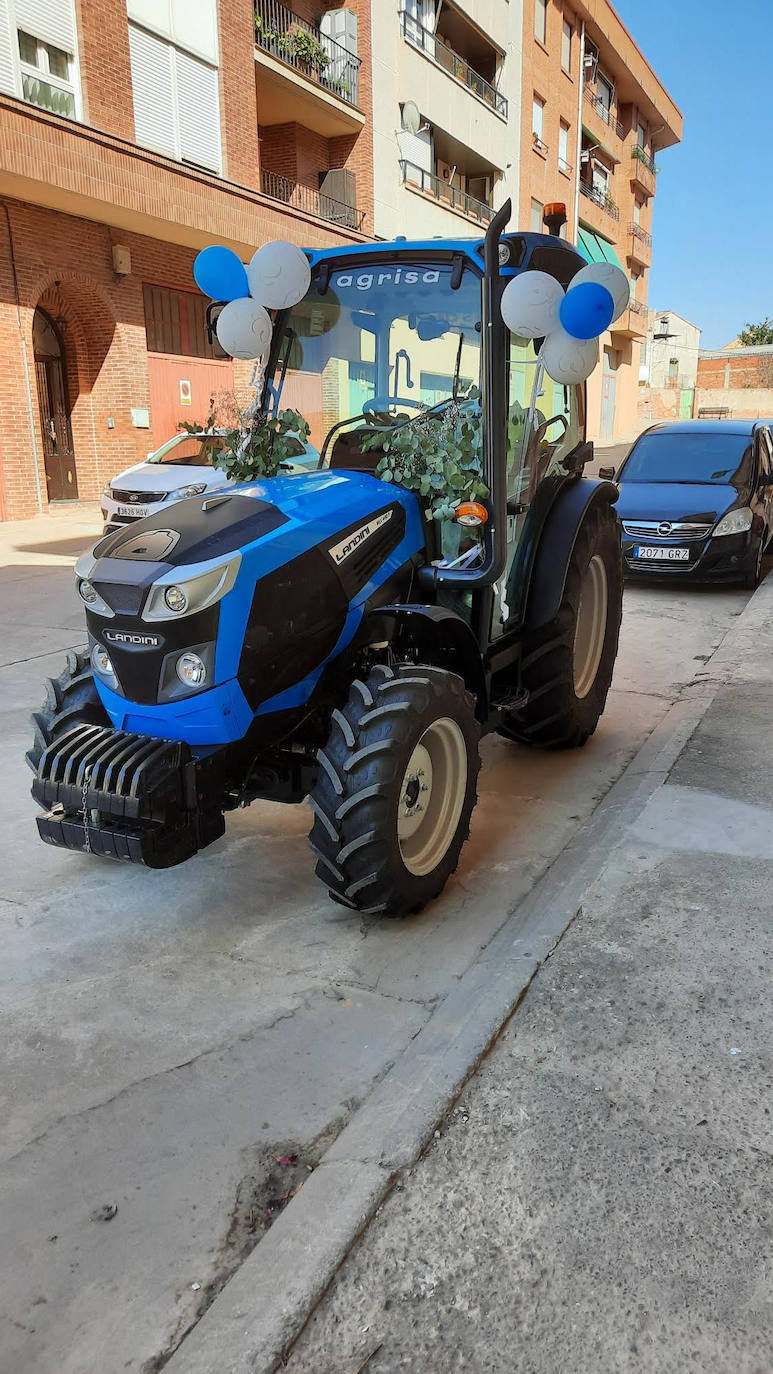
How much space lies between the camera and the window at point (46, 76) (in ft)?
45.2

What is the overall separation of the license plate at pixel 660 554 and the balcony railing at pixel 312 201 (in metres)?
14.6

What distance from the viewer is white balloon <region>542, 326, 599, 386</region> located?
383 cm

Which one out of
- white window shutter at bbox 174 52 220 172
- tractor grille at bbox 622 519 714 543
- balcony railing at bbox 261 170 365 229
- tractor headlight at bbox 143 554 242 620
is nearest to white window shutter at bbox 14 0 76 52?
white window shutter at bbox 174 52 220 172

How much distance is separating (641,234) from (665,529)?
41182 mm

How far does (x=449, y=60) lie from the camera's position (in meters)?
26.0

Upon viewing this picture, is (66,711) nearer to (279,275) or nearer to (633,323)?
(279,275)

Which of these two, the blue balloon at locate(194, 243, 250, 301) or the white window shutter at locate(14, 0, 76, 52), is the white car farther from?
the blue balloon at locate(194, 243, 250, 301)

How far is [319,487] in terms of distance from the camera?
3.53m

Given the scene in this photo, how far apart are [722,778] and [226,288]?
123 inches

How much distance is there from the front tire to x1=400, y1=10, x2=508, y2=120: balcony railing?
24.8 meters

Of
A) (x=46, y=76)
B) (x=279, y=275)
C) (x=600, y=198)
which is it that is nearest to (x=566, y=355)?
(x=279, y=275)

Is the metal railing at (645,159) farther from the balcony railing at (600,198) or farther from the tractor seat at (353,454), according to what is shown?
the tractor seat at (353,454)

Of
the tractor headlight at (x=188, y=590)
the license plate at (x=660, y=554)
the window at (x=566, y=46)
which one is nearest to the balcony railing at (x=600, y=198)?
the window at (x=566, y=46)

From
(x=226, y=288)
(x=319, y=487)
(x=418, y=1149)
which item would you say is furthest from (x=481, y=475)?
(x=418, y=1149)
